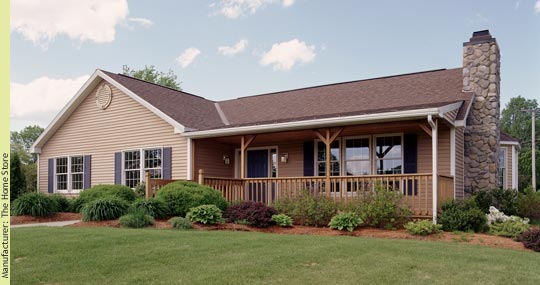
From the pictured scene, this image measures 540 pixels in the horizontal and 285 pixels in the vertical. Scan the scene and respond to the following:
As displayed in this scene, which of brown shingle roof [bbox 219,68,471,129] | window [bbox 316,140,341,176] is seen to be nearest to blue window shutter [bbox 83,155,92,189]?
brown shingle roof [bbox 219,68,471,129]

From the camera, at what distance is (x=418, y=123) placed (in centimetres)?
1138

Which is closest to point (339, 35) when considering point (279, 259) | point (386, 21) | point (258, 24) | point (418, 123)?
point (386, 21)

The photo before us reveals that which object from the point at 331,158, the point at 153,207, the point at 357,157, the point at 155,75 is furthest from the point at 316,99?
the point at 155,75

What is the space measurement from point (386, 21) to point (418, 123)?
343 inches

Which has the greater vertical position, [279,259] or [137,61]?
[137,61]

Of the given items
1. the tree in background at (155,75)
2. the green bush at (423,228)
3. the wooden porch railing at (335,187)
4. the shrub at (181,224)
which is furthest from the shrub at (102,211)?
the tree in background at (155,75)

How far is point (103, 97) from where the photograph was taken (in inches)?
664

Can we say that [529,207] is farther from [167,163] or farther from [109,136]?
[109,136]

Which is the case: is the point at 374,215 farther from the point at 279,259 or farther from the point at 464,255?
the point at 279,259

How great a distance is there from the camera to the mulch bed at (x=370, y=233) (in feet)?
29.7

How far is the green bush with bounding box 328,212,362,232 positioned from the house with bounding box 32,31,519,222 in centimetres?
103

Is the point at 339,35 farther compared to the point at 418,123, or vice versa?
the point at 339,35

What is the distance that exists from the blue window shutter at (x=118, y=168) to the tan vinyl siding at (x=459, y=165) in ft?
34.8

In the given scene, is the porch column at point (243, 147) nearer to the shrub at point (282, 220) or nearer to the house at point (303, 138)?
the house at point (303, 138)
